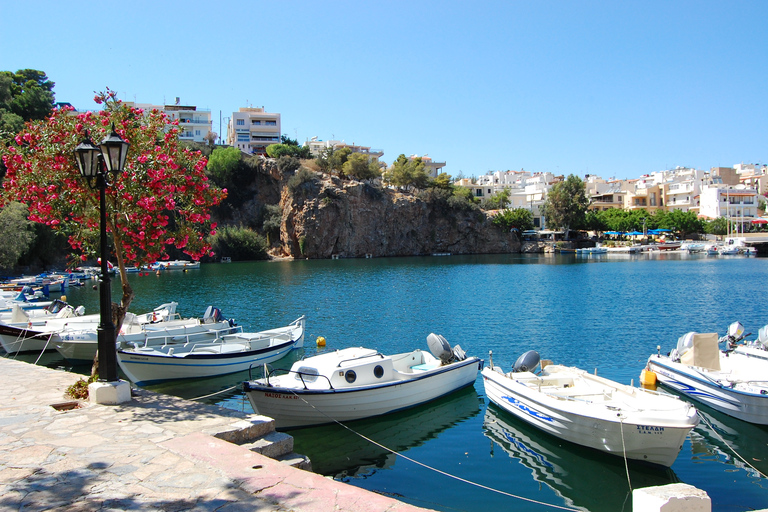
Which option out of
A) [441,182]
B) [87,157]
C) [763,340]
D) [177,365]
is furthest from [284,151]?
[87,157]

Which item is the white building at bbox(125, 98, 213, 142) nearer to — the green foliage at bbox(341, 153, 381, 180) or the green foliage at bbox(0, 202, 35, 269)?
the green foliage at bbox(341, 153, 381, 180)

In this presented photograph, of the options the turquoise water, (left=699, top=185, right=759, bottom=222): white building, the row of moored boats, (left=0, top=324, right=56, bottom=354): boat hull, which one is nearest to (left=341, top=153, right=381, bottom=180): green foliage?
the turquoise water

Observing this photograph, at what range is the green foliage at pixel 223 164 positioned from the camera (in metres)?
88.2

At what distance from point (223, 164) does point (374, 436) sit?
82804 mm

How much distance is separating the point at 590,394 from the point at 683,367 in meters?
4.78

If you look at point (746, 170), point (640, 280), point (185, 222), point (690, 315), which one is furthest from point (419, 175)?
point (746, 170)

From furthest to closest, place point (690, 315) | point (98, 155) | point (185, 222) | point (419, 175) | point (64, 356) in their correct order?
point (419, 175)
point (690, 315)
point (64, 356)
point (185, 222)
point (98, 155)

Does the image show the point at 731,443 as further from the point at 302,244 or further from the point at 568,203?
the point at 568,203

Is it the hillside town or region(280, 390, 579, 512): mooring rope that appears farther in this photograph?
the hillside town

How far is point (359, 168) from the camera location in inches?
3693

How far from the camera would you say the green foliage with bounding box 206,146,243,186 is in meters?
88.2

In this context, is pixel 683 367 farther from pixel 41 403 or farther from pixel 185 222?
pixel 41 403

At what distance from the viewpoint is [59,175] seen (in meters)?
10.6

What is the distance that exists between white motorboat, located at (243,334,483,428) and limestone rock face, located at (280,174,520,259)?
2902 inches
